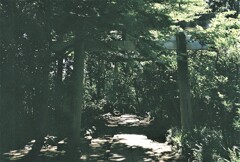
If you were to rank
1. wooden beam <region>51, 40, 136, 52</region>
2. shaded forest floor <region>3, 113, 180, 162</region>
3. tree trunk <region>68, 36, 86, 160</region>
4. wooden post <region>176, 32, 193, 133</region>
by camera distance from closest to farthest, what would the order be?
shaded forest floor <region>3, 113, 180, 162</region>, wooden beam <region>51, 40, 136, 52</region>, tree trunk <region>68, 36, 86, 160</region>, wooden post <region>176, 32, 193, 133</region>

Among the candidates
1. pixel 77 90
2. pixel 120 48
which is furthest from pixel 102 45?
pixel 77 90

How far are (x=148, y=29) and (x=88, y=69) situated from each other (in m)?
14.4

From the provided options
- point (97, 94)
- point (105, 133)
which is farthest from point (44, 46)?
point (97, 94)

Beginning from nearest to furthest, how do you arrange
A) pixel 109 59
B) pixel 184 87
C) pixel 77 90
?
pixel 77 90, pixel 184 87, pixel 109 59

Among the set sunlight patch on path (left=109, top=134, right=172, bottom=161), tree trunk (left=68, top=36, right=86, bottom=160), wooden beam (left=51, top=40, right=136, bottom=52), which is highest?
wooden beam (left=51, top=40, right=136, bottom=52)

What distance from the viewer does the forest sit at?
10328 mm

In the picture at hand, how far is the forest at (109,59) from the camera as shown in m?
10.3

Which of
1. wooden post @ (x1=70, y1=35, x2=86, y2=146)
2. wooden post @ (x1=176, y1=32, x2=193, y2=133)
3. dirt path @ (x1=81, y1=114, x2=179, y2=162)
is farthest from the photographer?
wooden post @ (x1=176, y1=32, x2=193, y2=133)

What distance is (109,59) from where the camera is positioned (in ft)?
51.3

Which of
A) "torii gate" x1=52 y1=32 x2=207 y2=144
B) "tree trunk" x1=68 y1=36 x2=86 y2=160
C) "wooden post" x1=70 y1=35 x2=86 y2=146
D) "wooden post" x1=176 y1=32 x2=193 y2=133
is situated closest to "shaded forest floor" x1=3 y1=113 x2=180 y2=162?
"tree trunk" x1=68 y1=36 x2=86 y2=160

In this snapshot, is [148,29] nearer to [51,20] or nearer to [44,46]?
[51,20]

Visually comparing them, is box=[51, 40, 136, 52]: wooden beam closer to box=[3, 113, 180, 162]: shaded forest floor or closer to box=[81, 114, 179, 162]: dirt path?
box=[3, 113, 180, 162]: shaded forest floor

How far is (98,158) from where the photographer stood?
1120cm

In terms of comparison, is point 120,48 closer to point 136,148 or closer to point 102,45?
point 102,45
